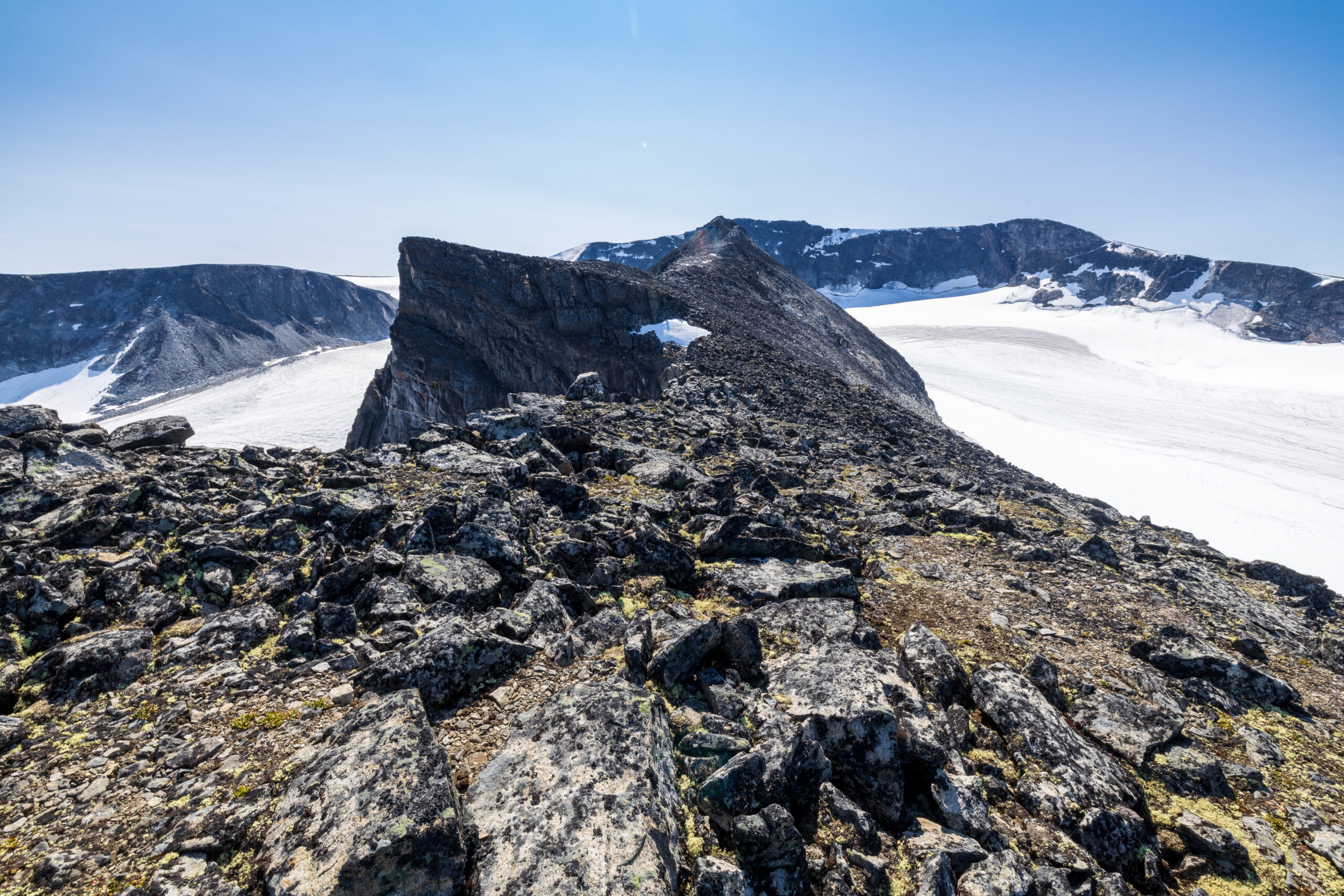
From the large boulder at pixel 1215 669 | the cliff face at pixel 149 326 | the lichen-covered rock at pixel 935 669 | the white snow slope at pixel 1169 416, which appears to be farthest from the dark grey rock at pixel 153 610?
the cliff face at pixel 149 326

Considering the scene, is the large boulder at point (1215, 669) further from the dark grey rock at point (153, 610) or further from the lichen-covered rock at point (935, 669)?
the dark grey rock at point (153, 610)

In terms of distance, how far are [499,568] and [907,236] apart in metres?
207

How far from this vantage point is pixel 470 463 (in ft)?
39.2

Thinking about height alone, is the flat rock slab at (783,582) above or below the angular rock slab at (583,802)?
below

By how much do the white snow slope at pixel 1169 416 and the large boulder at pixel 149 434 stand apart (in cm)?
5566

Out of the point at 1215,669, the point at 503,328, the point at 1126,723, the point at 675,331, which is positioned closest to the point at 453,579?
the point at 1126,723

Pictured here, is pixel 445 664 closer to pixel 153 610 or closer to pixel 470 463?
pixel 153 610

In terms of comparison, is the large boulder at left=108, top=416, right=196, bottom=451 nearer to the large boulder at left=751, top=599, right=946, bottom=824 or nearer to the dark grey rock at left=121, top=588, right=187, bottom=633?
the dark grey rock at left=121, top=588, right=187, bottom=633

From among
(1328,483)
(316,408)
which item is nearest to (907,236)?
(1328,483)

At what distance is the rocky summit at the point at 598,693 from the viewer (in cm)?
392

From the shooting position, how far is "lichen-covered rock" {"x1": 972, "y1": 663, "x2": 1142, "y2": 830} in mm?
5367

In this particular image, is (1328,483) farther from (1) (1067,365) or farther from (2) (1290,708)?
(2) (1290,708)

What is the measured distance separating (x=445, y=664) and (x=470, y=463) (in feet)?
22.8

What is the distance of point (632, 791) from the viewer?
4246 mm
